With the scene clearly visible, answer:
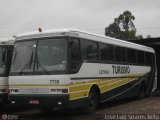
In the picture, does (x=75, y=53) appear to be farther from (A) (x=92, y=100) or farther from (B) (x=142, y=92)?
(B) (x=142, y=92)

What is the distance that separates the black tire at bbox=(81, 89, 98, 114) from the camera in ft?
47.3

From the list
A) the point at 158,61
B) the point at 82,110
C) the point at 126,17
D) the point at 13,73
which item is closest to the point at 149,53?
the point at 158,61

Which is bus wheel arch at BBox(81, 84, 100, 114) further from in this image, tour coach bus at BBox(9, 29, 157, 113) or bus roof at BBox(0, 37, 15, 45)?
bus roof at BBox(0, 37, 15, 45)

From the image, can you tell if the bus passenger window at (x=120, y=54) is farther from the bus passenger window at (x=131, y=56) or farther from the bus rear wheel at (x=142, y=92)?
the bus rear wheel at (x=142, y=92)

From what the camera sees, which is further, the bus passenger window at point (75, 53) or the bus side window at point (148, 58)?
the bus side window at point (148, 58)

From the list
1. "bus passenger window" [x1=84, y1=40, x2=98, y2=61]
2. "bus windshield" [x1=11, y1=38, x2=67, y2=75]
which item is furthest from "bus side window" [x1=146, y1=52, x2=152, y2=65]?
"bus windshield" [x1=11, y1=38, x2=67, y2=75]

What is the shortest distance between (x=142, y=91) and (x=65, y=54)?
9508 millimetres

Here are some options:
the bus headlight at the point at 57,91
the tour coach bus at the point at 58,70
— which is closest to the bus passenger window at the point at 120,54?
the tour coach bus at the point at 58,70

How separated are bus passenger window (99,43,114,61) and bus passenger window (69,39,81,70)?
216 centimetres

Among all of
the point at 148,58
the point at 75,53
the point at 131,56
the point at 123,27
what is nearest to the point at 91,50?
the point at 75,53

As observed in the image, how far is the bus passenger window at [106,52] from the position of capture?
15852 millimetres

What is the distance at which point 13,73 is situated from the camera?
13781mm

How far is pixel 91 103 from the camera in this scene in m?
14.8

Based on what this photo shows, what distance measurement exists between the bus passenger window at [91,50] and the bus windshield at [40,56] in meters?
1.52
